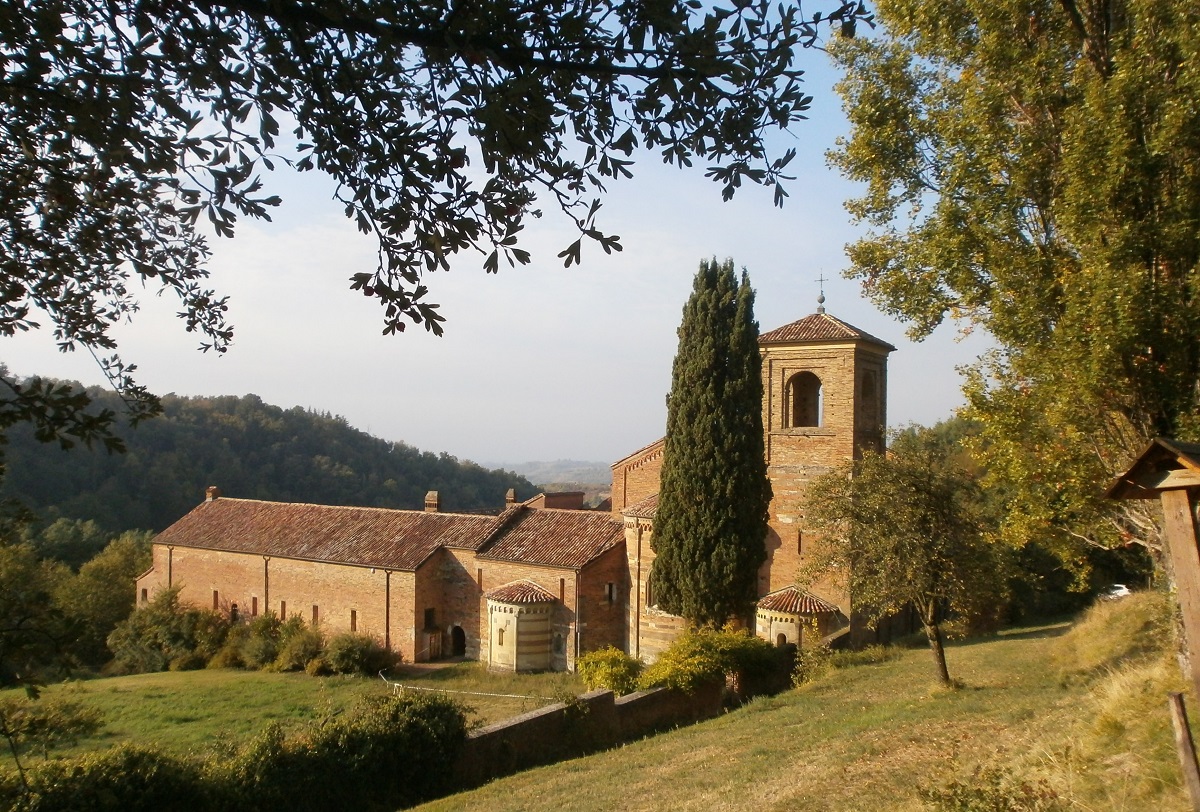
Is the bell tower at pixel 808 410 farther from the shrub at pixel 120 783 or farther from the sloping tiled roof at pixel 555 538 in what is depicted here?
the shrub at pixel 120 783

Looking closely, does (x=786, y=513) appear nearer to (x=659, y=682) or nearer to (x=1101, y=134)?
(x=659, y=682)

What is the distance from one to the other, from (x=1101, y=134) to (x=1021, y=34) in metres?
2.27

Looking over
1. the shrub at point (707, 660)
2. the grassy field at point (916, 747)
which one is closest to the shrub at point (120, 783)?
the grassy field at point (916, 747)

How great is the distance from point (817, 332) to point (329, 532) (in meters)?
20.0

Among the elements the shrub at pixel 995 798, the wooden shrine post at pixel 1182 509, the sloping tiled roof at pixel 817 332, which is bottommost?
the shrub at pixel 995 798

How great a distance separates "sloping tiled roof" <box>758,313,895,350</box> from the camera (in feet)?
75.1

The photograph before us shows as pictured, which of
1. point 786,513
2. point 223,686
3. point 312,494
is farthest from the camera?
point 312,494

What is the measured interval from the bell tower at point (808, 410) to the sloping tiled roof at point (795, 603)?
502 millimetres

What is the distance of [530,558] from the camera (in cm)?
2769

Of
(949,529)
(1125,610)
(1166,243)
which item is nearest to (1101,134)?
(1166,243)

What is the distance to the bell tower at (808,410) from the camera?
22.9 metres

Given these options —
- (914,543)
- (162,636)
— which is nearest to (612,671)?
(914,543)

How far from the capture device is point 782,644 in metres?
21.7

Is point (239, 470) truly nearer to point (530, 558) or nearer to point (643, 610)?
point (530, 558)
